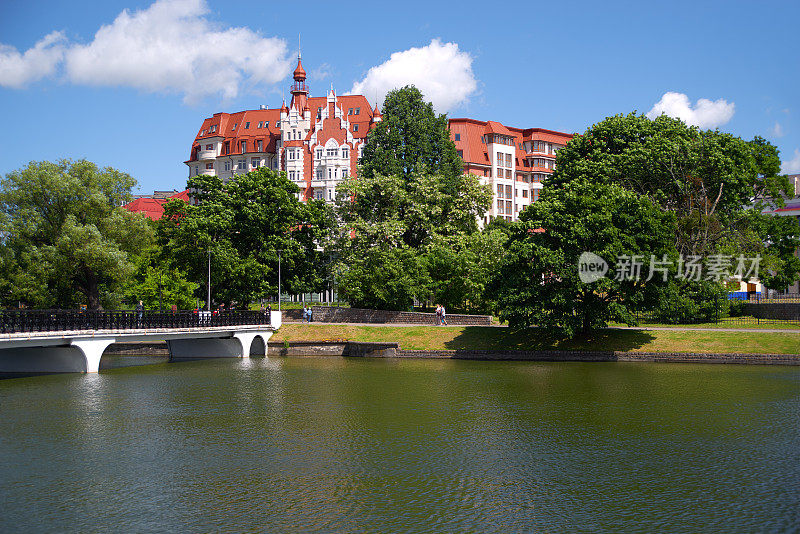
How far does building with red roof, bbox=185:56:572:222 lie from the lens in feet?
404

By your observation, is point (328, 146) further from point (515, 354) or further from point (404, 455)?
point (404, 455)

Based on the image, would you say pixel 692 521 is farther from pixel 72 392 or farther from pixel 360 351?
pixel 360 351

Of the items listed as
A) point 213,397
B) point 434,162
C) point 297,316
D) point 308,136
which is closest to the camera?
point 213,397

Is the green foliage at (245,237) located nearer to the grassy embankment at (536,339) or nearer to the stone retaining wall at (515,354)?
the grassy embankment at (536,339)

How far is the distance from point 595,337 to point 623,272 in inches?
283

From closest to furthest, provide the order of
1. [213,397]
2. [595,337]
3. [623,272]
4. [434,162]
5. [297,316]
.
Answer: [213,397] → [623,272] → [595,337] → [297,316] → [434,162]

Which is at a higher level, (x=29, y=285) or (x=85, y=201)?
(x=85, y=201)

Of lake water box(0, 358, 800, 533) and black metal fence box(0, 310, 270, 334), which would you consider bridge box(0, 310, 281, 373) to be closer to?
black metal fence box(0, 310, 270, 334)

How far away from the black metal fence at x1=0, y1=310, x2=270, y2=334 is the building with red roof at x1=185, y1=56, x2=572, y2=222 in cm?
6156

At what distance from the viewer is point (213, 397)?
38562mm

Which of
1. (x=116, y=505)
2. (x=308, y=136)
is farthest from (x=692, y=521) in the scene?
(x=308, y=136)

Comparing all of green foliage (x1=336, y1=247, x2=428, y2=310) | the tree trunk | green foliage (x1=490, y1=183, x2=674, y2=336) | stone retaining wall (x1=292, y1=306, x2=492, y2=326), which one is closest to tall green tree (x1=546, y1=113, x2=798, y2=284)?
green foliage (x1=490, y1=183, x2=674, y2=336)

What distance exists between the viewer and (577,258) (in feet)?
176

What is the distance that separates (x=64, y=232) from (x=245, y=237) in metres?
17.1
